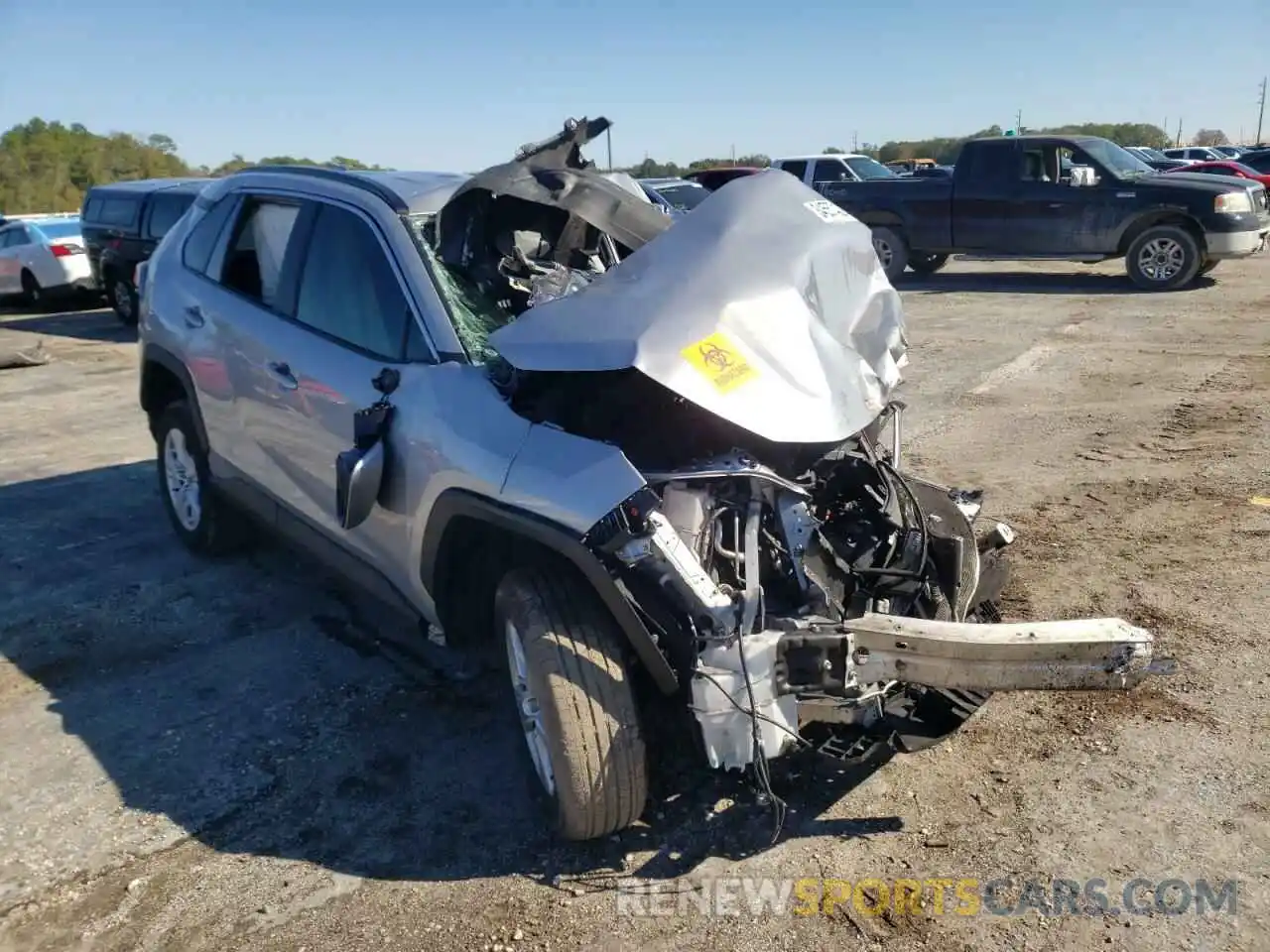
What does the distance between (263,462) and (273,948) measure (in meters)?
2.31

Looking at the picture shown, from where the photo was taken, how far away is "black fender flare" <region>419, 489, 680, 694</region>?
2824 millimetres

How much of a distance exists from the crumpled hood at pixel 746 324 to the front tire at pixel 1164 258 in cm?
1171

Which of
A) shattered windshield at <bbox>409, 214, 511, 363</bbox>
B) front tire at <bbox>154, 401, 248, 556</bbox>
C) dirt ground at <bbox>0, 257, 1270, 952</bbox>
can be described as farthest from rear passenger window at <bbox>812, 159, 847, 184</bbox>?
shattered windshield at <bbox>409, 214, 511, 363</bbox>

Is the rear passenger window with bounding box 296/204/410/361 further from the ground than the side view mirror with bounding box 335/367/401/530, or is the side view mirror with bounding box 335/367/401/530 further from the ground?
the rear passenger window with bounding box 296/204/410/361

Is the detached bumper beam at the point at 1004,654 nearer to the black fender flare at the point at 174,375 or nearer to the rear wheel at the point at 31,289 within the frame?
the black fender flare at the point at 174,375

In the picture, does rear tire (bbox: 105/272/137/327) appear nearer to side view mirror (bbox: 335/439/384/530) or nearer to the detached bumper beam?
side view mirror (bbox: 335/439/384/530)

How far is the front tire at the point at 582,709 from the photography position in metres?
2.90

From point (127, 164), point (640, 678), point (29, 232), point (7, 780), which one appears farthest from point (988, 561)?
point (127, 164)

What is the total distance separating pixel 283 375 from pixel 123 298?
1250 cm

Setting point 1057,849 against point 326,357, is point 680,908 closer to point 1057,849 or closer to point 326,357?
point 1057,849

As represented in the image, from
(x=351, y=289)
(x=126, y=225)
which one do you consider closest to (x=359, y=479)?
(x=351, y=289)

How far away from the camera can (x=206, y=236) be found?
17.2 ft

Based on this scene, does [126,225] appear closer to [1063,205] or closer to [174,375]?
[174,375]

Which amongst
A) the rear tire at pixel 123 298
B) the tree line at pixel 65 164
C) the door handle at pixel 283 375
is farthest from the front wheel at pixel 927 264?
the tree line at pixel 65 164
